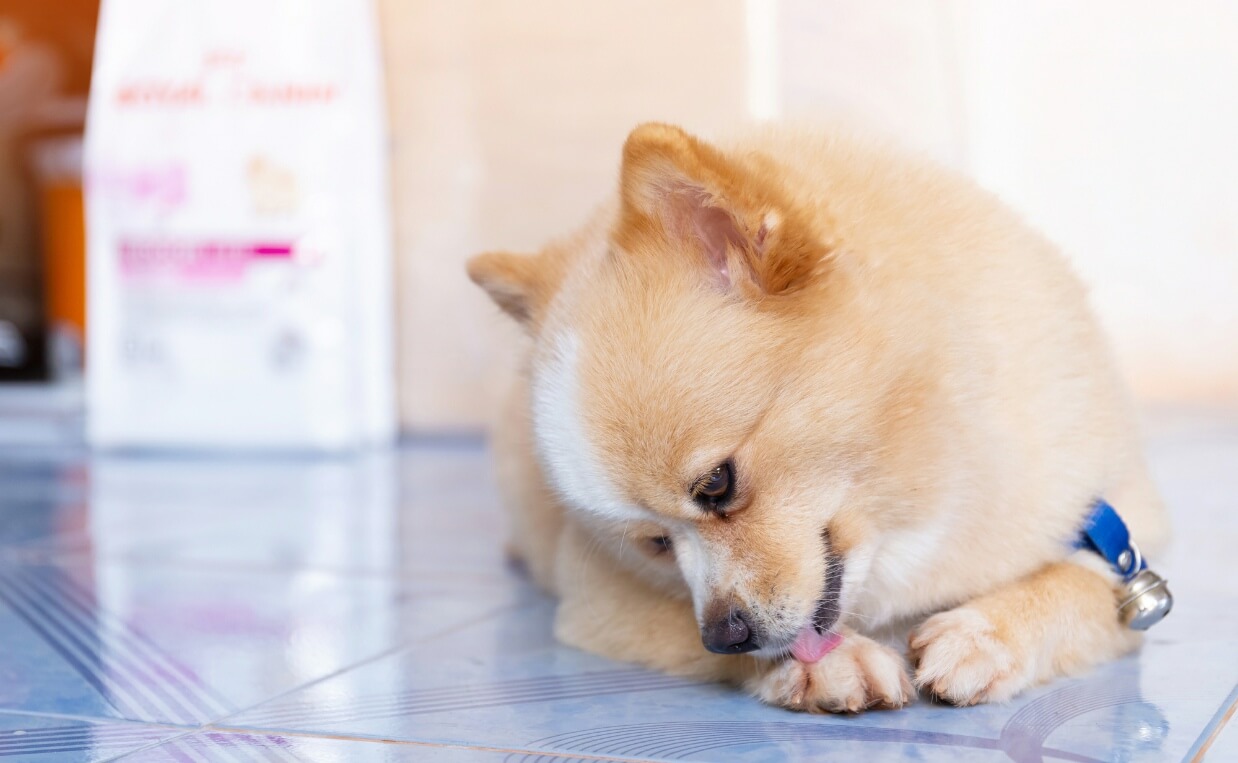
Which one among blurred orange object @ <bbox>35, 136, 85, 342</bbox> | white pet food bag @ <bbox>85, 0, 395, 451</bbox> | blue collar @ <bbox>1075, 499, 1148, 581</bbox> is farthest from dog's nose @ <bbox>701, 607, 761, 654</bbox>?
blurred orange object @ <bbox>35, 136, 85, 342</bbox>

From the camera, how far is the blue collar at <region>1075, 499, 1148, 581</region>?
1.50 meters

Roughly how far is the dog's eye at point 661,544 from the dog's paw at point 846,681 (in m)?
0.19

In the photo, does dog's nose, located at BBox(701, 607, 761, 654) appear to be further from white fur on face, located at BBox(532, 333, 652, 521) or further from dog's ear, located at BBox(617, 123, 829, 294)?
dog's ear, located at BBox(617, 123, 829, 294)

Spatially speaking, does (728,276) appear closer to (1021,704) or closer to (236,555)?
(1021,704)

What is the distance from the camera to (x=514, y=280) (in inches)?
65.7

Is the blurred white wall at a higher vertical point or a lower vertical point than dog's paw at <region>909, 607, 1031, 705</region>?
higher

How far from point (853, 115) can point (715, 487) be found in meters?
2.98

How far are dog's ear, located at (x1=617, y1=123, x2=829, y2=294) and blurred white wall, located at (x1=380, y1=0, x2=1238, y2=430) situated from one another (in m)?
2.54

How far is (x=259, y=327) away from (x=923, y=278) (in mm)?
3045

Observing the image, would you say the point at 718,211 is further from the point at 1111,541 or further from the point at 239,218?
the point at 239,218

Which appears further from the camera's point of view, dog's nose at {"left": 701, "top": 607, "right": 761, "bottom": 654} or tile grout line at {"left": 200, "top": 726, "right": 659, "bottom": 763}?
dog's nose at {"left": 701, "top": 607, "right": 761, "bottom": 654}

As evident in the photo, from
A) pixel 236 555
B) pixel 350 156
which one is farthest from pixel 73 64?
pixel 236 555

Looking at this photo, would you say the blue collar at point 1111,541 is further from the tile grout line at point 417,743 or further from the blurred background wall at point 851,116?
the blurred background wall at point 851,116

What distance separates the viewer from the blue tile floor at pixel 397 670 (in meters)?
1.20
